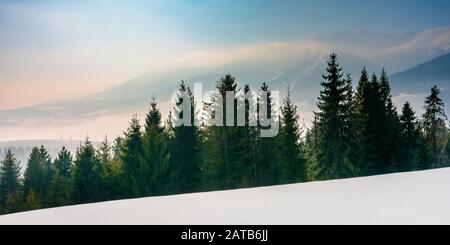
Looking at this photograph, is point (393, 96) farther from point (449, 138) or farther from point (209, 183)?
point (449, 138)

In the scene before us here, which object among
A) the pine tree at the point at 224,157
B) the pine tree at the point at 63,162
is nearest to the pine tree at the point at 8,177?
the pine tree at the point at 63,162

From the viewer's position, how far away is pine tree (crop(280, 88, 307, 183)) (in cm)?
4403

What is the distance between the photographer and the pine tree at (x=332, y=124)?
132ft

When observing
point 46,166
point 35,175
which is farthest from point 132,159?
point 46,166

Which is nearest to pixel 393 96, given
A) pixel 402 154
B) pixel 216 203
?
pixel 402 154

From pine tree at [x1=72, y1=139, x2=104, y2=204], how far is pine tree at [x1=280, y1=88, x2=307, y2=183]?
17.1 meters

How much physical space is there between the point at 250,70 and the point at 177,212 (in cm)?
4014

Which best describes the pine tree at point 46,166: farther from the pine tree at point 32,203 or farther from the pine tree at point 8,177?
the pine tree at point 32,203

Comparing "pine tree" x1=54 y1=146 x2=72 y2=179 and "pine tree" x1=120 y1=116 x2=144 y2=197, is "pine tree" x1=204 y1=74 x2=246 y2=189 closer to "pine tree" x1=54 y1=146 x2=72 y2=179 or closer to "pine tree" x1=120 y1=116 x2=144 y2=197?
"pine tree" x1=120 y1=116 x2=144 y2=197

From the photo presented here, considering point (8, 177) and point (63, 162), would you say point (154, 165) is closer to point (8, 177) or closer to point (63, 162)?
point (63, 162)

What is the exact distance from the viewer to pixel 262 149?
43750 mm

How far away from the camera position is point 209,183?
42.1 m

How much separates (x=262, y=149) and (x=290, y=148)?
8.58 feet

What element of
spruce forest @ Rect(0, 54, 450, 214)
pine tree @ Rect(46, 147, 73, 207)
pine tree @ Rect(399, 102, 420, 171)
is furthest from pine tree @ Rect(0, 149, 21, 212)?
pine tree @ Rect(399, 102, 420, 171)
